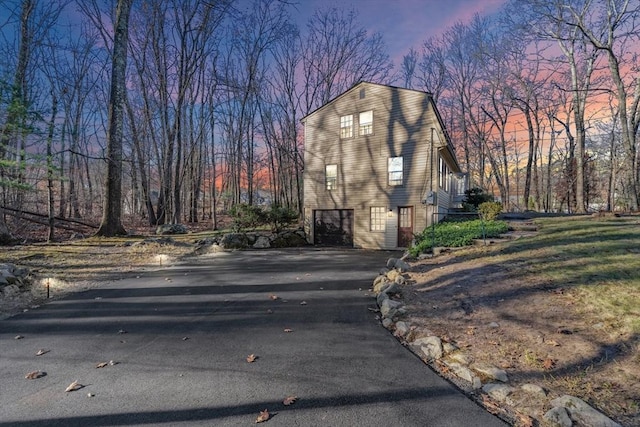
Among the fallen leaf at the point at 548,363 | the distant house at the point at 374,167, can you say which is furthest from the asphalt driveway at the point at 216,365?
the distant house at the point at 374,167

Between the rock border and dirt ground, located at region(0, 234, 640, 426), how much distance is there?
42 millimetres

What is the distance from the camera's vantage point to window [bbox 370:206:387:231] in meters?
15.6

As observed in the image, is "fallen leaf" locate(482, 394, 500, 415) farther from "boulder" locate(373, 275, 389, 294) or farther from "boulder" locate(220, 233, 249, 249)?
"boulder" locate(220, 233, 249, 249)

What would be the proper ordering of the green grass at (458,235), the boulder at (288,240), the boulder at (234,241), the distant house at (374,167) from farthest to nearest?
the boulder at (288,240), the distant house at (374,167), the boulder at (234,241), the green grass at (458,235)

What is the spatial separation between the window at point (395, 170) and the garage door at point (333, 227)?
9.10 feet

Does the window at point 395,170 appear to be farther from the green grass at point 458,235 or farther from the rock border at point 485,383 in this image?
the rock border at point 485,383

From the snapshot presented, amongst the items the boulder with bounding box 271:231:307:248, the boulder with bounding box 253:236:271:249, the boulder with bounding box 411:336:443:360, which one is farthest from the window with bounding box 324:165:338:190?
the boulder with bounding box 411:336:443:360

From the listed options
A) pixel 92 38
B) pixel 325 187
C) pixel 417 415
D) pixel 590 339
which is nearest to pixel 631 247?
pixel 590 339

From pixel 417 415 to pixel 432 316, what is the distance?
90.2 inches

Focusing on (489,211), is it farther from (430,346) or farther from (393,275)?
(430,346)

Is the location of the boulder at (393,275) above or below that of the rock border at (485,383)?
above

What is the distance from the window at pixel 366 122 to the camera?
52.8 feet

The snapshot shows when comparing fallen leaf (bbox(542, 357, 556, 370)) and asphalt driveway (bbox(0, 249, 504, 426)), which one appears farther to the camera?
fallen leaf (bbox(542, 357, 556, 370))

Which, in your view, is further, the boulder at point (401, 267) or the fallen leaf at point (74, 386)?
the boulder at point (401, 267)
